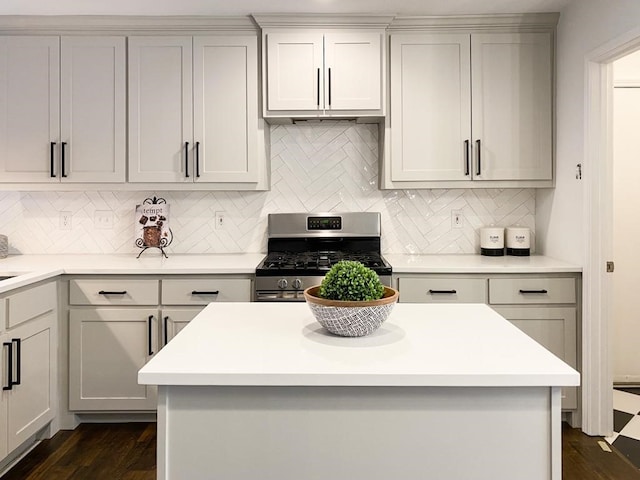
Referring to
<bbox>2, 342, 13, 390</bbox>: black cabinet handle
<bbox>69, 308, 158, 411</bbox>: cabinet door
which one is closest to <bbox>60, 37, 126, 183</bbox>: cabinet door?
<bbox>69, 308, 158, 411</bbox>: cabinet door

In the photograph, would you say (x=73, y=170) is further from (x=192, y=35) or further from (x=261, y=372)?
(x=261, y=372)

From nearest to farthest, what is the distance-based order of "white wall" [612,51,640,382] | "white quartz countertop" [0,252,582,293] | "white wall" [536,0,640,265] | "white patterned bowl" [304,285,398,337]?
"white patterned bowl" [304,285,398,337]
"white wall" [536,0,640,265]
"white quartz countertop" [0,252,582,293]
"white wall" [612,51,640,382]

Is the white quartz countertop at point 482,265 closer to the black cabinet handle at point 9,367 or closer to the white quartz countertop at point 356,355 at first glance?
the white quartz countertop at point 356,355

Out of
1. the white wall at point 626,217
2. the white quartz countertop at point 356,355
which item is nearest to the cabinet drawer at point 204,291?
the white quartz countertop at point 356,355

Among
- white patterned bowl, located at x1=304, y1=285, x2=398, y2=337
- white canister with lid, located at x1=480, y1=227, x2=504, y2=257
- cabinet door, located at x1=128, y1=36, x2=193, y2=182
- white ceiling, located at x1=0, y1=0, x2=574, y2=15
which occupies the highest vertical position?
white ceiling, located at x1=0, y1=0, x2=574, y2=15

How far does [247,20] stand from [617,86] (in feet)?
8.29

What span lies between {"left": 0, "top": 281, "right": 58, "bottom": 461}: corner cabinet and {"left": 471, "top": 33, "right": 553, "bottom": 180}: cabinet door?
8.67 feet

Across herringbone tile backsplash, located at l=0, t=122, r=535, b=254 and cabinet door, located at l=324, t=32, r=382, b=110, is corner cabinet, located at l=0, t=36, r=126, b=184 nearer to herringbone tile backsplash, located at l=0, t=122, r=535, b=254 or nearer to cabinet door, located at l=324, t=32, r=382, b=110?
herringbone tile backsplash, located at l=0, t=122, r=535, b=254

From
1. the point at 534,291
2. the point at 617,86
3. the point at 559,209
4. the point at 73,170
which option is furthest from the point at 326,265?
the point at 617,86

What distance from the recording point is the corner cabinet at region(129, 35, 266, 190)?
10.5 feet

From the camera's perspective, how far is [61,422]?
9.65ft

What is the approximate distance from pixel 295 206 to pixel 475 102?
1.36 metres

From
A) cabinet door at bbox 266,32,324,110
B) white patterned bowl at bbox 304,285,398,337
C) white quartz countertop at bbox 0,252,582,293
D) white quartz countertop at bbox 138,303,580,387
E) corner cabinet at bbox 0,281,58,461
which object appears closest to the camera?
white quartz countertop at bbox 138,303,580,387

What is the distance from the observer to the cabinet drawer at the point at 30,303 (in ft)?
8.02
